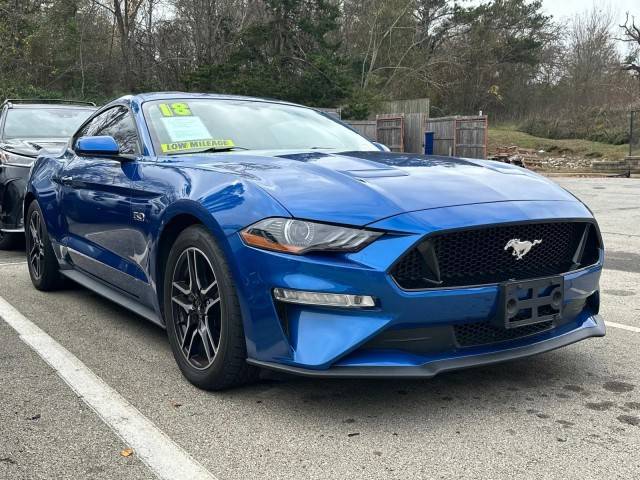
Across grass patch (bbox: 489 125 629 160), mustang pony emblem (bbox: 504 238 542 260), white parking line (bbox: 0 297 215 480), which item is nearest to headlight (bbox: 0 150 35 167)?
white parking line (bbox: 0 297 215 480)

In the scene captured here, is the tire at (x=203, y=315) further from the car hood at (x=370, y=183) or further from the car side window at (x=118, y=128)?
the car side window at (x=118, y=128)

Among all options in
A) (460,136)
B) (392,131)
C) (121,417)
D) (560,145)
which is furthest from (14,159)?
(560,145)

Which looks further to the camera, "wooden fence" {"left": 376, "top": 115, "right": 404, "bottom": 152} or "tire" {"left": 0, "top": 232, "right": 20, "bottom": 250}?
"wooden fence" {"left": 376, "top": 115, "right": 404, "bottom": 152}

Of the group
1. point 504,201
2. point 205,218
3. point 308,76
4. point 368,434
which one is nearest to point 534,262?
point 504,201

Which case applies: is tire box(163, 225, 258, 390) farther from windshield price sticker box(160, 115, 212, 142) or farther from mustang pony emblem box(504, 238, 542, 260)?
mustang pony emblem box(504, 238, 542, 260)

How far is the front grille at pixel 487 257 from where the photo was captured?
2.60m

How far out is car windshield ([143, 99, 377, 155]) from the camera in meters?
3.81

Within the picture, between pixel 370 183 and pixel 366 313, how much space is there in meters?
0.63

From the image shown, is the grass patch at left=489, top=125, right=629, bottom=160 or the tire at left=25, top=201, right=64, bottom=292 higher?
the grass patch at left=489, top=125, right=629, bottom=160

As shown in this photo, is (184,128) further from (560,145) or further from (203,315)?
(560,145)

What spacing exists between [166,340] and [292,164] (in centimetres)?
156

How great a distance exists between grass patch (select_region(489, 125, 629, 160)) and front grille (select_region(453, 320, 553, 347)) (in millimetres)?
25718

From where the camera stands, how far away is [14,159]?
7.13m

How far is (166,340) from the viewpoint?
4039mm
